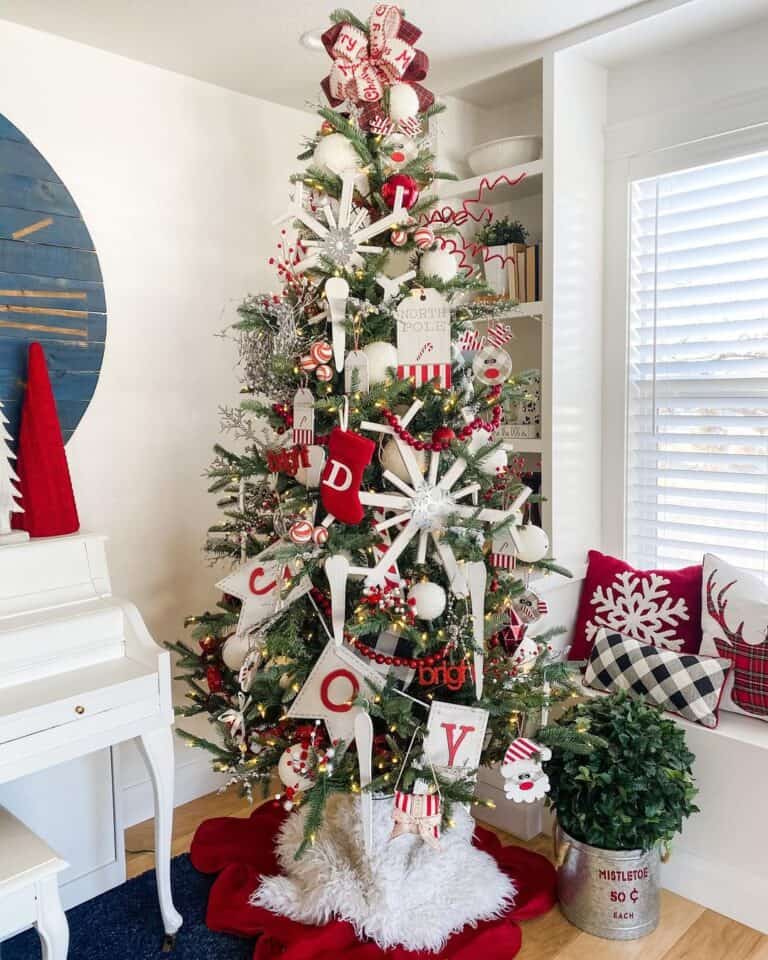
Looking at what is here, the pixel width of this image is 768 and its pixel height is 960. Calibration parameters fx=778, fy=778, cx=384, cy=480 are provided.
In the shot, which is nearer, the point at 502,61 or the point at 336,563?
the point at 336,563

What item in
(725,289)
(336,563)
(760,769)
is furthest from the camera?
(725,289)

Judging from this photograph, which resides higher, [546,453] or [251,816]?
[546,453]

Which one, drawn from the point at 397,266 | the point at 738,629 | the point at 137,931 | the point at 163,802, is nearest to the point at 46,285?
the point at 397,266

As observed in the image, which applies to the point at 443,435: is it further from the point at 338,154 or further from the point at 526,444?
the point at 526,444

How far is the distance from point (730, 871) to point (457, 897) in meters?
0.75

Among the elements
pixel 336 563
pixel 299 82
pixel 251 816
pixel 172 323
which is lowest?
pixel 251 816

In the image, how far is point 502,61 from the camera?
105 inches

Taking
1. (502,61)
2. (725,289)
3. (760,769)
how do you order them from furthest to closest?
(502,61)
(725,289)
(760,769)

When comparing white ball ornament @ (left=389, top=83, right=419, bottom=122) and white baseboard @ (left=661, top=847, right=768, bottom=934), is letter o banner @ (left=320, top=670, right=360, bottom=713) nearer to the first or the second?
white baseboard @ (left=661, top=847, right=768, bottom=934)

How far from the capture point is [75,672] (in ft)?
6.44

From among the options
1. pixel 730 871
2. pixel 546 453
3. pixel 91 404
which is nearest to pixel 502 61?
pixel 546 453

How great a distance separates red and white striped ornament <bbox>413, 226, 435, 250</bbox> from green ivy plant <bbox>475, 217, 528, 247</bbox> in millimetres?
912

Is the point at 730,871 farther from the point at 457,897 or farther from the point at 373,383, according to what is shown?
the point at 373,383

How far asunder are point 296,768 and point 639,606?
1.25 meters
